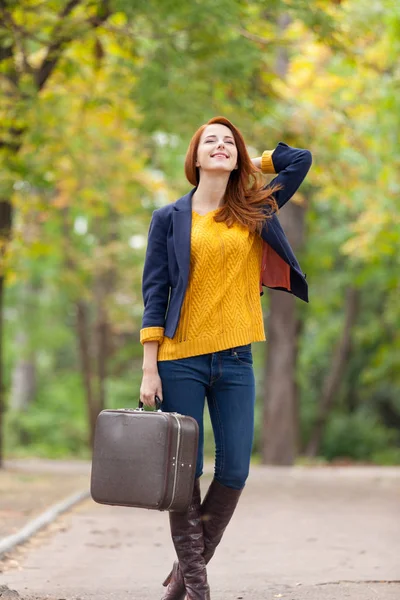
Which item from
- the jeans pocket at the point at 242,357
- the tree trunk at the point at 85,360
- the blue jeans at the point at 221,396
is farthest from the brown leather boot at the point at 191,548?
the tree trunk at the point at 85,360

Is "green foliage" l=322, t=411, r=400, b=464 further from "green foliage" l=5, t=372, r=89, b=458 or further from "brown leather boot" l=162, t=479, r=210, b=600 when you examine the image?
"brown leather boot" l=162, t=479, r=210, b=600

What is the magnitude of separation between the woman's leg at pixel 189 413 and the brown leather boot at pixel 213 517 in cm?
10

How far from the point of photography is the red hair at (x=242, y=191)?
15.9 feet

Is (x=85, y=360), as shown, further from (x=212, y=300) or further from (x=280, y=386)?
(x=212, y=300)

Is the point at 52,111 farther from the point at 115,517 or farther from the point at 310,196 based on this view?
the point at 310,196

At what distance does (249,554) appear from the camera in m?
7.33

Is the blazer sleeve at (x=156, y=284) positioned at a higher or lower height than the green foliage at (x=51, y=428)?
higher

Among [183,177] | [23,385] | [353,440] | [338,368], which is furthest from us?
[23,385]

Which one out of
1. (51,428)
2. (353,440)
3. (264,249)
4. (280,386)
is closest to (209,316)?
(264,249)

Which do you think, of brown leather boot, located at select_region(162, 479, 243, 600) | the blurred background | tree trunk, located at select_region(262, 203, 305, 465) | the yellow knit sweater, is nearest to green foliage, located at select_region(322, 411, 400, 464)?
the blurred background

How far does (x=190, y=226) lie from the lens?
4.77 meters

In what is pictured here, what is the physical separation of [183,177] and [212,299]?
15015mm

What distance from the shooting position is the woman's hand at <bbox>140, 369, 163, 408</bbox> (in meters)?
4.69

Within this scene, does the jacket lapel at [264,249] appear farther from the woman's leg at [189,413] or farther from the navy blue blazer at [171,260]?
the woman's leg at [189,413]
